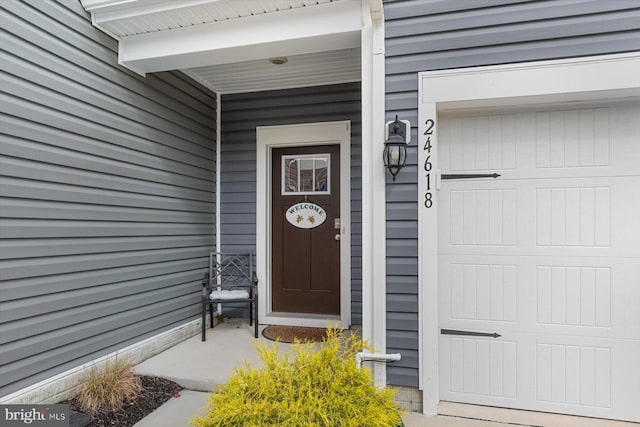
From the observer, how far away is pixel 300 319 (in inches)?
151

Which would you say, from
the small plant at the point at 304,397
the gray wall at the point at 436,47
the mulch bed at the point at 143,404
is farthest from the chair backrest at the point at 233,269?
the small plant at the point at 304,397

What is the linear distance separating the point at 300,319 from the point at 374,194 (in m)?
1.93

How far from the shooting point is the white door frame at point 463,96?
2127 millimetres

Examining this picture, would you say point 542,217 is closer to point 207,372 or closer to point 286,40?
point 286,40

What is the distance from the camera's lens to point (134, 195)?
2920 millimetres

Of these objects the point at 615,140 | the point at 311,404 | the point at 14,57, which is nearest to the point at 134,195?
the point at 14,57

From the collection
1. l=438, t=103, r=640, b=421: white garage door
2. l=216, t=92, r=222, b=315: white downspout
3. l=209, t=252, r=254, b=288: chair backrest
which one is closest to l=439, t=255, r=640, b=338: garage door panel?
l=438, t=103, r=640, b=421: white garage door

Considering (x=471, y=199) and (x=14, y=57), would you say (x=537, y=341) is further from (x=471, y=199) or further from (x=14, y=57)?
(x=14, y=57)

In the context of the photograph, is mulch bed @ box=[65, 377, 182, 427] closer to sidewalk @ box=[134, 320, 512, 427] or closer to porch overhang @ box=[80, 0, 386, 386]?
sidewalk @ box=[134, 320, 512, 427]

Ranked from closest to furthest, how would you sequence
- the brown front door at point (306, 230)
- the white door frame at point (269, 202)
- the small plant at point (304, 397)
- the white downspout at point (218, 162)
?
the small plant at point (304, 397), the white door frame at point (269, 202), the brown front door at point (306, 230), the white downspout at point (218, 162)

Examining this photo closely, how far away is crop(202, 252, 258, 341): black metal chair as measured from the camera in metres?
3.52

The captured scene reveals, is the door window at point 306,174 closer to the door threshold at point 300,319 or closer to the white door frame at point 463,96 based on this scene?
the door threshold at point 300,319

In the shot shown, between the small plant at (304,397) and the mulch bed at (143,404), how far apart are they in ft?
3.93

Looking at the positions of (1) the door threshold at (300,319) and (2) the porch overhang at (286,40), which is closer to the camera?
(2) the porch overhang at (286,40)
